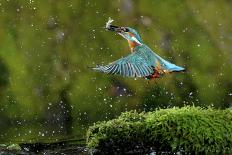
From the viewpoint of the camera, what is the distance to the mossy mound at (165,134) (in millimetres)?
Result: 8797

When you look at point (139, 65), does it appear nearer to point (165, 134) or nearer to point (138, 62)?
point (138, 62)

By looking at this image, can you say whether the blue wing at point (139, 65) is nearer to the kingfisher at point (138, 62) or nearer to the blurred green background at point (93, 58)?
the kingfisher at point (138, 62)

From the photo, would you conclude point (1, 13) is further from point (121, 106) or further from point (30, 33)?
point (121, 106)

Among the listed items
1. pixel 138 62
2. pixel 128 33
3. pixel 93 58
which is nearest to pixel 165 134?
pixel 138 62

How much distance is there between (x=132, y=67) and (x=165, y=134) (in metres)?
1.87

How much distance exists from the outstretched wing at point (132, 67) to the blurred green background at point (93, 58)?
12.7 ft

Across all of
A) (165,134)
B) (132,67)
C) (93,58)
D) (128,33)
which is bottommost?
(165,134)

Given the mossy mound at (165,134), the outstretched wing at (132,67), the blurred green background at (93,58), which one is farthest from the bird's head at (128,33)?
the blurred green background at (93,58)

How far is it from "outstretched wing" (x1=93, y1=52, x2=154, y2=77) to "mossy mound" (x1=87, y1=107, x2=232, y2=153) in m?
1.68

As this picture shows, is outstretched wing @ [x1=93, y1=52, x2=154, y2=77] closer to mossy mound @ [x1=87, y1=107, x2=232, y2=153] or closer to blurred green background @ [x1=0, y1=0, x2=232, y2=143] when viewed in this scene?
mossy mound @ [x1=87, y1=107, x2=232, y2=153]

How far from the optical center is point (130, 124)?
8.87 metres

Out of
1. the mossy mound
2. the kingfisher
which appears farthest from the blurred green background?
the kingfisher

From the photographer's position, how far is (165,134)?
8820 mm

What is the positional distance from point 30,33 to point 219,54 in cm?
370
